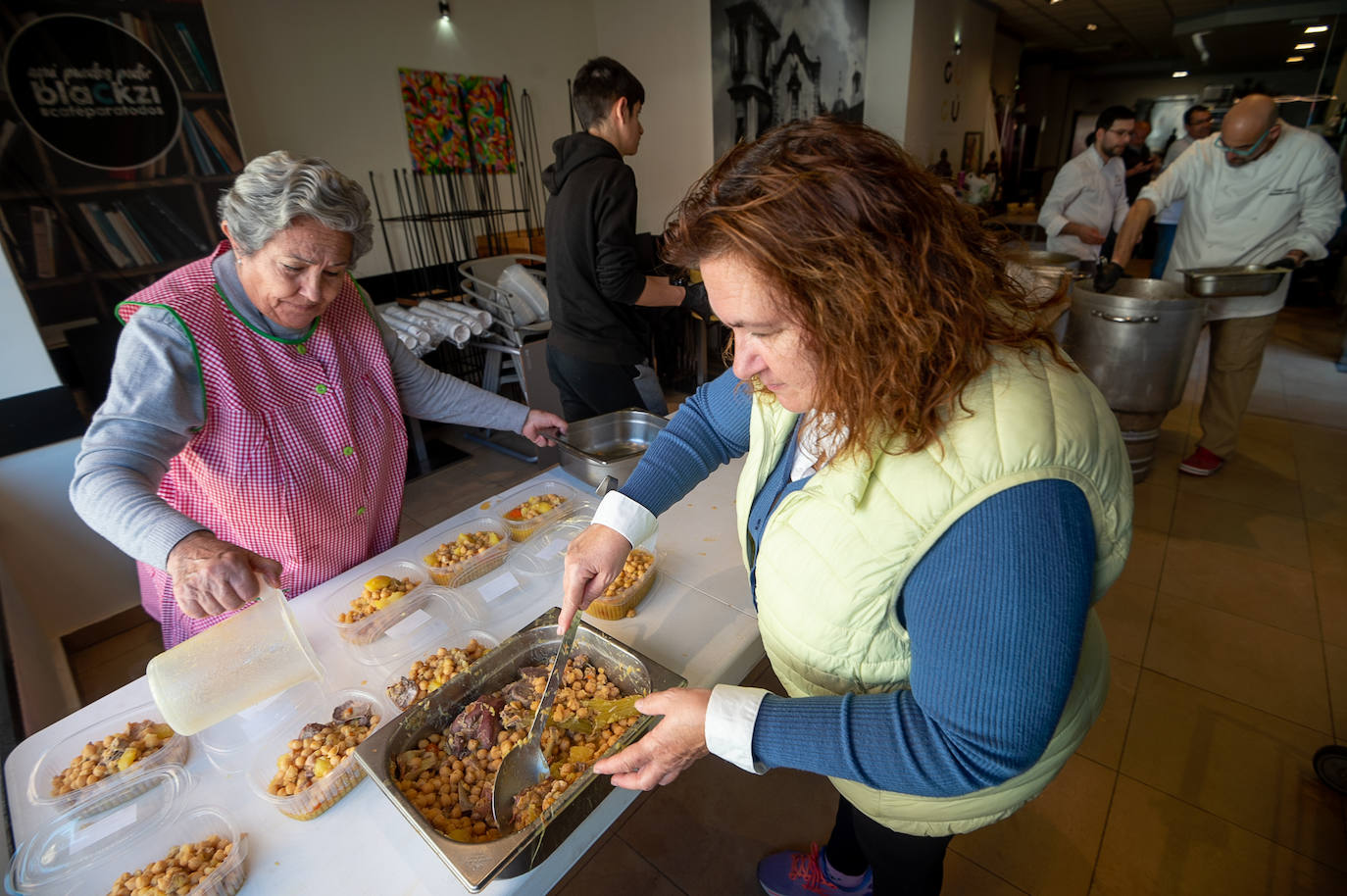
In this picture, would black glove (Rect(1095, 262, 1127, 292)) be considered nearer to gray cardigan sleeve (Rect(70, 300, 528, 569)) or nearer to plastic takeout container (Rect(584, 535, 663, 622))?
plastic takeout container (Rect(584, 535, 663, 622))

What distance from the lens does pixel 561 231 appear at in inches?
82.8

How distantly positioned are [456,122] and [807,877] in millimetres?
4507

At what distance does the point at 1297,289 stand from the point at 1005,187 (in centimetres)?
344

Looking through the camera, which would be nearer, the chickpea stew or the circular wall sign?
the chickpea stew

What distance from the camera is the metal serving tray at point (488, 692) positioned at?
2.39 ft

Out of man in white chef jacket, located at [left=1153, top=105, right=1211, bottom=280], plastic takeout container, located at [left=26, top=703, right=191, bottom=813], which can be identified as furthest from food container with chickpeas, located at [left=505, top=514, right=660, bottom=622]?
man in white chef jacket, located at [left=1153, top=105, right=1211, bottom=280]

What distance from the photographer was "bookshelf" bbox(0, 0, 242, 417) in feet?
7.50

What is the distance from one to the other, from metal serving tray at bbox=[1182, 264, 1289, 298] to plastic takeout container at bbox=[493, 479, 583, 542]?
279cm

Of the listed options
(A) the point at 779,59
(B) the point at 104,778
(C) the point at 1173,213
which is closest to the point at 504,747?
(B) the point at 104,778

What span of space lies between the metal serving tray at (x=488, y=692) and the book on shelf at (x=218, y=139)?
2.84m

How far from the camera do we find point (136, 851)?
79 centimetres

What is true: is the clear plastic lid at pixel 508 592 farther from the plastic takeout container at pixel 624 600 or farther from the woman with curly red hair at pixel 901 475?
the woman with curly red hair at pixel 901 475

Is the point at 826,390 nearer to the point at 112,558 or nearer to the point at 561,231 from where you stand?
the point at 561,231

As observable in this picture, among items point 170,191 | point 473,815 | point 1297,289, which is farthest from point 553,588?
point 1297,289
